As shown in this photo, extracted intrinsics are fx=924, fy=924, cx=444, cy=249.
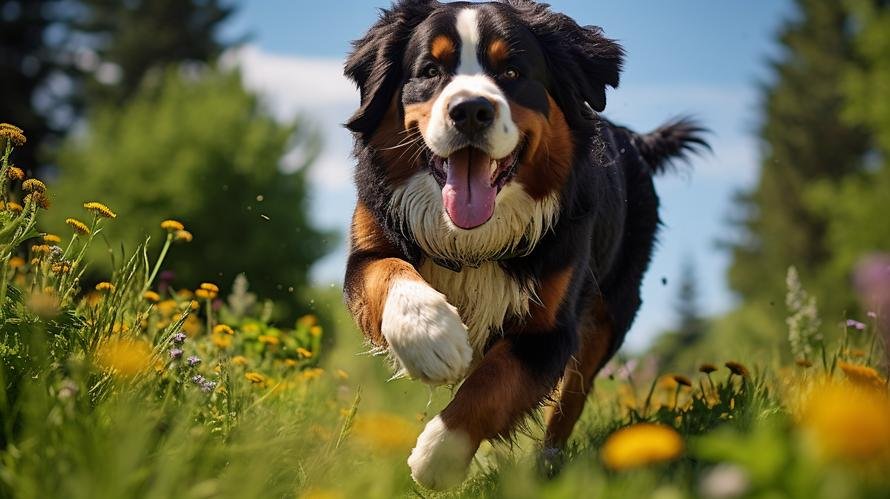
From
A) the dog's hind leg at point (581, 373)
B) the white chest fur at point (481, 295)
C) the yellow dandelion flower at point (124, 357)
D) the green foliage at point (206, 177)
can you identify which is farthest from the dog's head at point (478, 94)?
the green foliage at point (206, 177)

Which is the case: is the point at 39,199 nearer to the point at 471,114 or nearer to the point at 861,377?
the point at 471,114

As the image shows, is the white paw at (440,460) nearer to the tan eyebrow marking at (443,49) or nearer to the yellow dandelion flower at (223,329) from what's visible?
the yellow dandelion flower at (223,329)

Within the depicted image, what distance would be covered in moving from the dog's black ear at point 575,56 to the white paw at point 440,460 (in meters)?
1.56

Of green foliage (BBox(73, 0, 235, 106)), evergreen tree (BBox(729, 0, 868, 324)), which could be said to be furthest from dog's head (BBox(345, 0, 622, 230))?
green foliage (BBox(73, 0, 235, 106))

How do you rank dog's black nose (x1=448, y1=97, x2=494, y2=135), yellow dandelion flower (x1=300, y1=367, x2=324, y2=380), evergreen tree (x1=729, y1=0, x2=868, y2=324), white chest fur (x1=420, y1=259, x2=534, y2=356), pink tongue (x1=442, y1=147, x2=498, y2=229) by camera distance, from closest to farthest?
dog's black nose (x1=448, y1=97, x2=494, y2=135) < pink tongue (x1=442, y1=147, x2=498, y2=229) < white chest fur (x1=420, y1=259, x2=534, y2=356) < yellow dandelion flower (x1=300, y1=367, x2=324, y2=380) < evergreen tree (x1=729, y1=0, x2=868, y2=324)

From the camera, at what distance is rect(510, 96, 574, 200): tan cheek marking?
358cm

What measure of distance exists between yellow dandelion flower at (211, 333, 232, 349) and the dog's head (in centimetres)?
107

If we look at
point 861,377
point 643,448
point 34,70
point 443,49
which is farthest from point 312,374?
point 34,70

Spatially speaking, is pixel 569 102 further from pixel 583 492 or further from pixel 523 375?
pixel 583 492

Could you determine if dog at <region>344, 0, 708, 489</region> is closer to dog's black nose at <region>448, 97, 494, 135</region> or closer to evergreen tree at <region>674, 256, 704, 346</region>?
dog's black nose at <region>448, 97, 494, 135</region>

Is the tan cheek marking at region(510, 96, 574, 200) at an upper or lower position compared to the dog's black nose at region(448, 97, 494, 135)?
lower

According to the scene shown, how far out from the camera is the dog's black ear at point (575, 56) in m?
3.81

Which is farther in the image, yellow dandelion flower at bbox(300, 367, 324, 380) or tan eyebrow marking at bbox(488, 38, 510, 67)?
yellow dandelion flower at bbox(300, 367, 324, 380)

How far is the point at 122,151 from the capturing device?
2211cm
